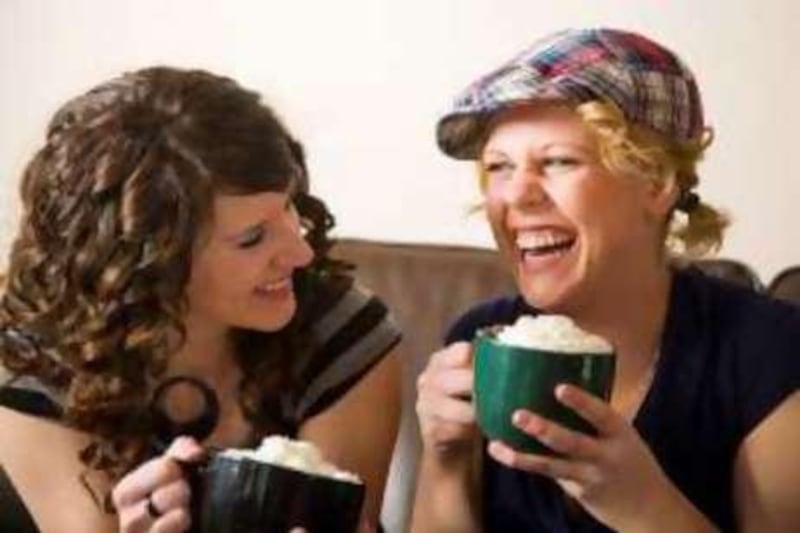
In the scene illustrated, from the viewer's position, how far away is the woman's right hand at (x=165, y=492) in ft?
2.97

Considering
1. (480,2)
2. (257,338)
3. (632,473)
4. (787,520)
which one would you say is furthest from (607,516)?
(480,2)

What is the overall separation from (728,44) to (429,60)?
48 centimetres

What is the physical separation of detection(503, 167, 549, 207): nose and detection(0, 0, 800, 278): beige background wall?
688 millimetres

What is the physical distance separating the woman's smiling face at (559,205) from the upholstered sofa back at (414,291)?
462 mm

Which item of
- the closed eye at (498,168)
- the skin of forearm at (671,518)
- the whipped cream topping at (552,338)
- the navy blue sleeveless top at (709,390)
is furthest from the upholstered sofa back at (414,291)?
the whipped cream topping at (552,338)

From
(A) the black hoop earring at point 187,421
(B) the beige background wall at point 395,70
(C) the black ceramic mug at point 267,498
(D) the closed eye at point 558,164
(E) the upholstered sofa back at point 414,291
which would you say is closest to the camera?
(C) the black ceramic mug at point 267,498

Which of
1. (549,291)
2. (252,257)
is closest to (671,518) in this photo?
(549,291)

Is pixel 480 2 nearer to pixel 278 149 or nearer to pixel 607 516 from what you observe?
pixel 278 149

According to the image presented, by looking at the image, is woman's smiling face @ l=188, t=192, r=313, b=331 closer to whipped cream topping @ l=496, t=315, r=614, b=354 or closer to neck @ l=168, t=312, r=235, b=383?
neck @ l=168, t=312, r=235, b=383

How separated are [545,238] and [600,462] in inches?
10.0

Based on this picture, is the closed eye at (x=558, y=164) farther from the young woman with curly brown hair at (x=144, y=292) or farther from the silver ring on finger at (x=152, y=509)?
the silver ring on finger at (x=152, y=509)

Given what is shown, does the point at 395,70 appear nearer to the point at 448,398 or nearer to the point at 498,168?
the point at 498,168

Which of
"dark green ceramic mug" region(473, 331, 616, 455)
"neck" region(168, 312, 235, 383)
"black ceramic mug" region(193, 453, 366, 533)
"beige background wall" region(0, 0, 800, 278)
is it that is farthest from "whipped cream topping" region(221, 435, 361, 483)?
"beige background wall" region(0, 0, 800, 278)

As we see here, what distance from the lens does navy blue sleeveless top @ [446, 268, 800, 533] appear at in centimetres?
118
